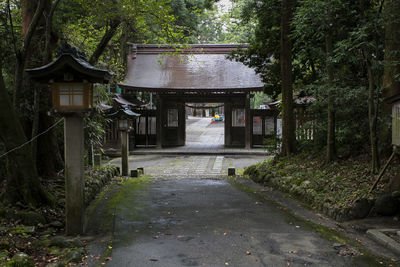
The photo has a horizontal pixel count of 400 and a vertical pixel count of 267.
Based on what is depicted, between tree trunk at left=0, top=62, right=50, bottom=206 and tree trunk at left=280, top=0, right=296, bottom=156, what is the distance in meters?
7.89

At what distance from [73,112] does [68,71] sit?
0.65 meters

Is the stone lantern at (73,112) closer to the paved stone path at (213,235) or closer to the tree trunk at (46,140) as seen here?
the paved stone path at (213,235)

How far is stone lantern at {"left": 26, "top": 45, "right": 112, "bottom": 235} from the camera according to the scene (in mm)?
5844

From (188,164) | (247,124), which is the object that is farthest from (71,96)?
(247,124)

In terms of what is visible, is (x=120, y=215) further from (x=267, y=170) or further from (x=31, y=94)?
(x=267, y=170)

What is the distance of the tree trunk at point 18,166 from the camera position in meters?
6.24

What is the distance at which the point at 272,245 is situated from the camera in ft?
17.4

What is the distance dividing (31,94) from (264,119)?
16064mm

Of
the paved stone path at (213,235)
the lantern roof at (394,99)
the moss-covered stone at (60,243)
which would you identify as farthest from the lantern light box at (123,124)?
the lantern roof at (394,99)

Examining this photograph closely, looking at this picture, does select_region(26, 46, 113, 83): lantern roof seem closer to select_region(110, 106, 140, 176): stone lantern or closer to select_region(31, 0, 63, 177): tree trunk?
select_region(31, 0, 63, 177): tree trunk

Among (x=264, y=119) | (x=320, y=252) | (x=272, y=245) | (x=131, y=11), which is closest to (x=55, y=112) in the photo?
(x=272, y=245)

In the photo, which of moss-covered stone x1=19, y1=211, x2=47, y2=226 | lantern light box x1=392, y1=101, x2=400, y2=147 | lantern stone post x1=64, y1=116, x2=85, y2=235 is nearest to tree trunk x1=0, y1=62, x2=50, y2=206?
moss-covered stone x1=19, y1=211, x2=47, y2=226

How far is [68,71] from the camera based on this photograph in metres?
5.85

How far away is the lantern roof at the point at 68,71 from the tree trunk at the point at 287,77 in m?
7.23
